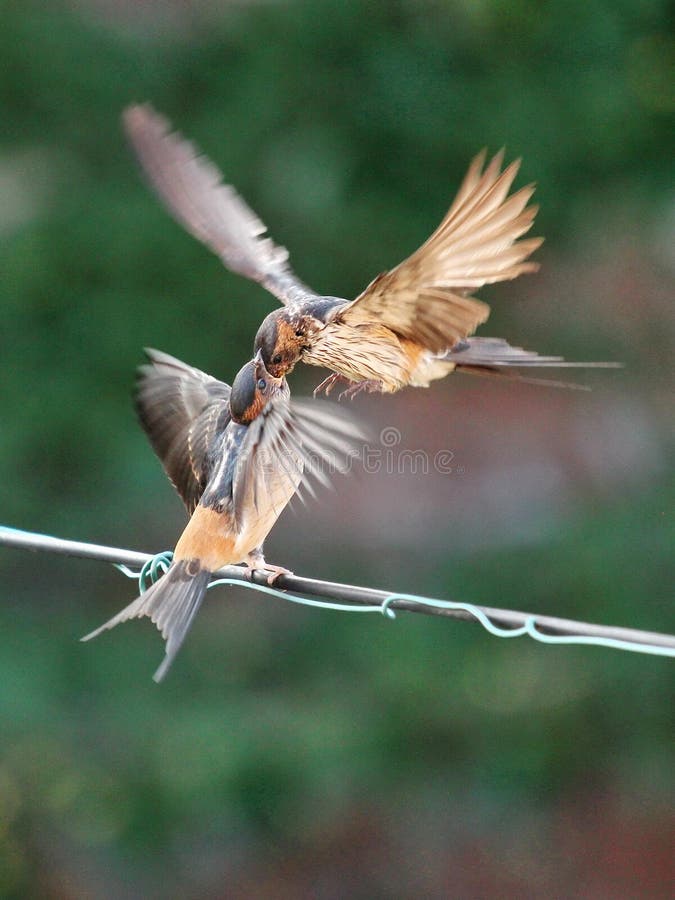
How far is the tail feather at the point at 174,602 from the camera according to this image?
2.10 metres

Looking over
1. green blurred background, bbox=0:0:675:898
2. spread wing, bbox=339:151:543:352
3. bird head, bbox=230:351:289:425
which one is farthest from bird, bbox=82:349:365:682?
green blurred background, bbox=0:0:675:898

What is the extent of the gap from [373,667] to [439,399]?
1.80 m

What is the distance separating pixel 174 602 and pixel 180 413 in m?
0.37

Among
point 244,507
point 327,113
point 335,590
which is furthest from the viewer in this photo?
point 327,113

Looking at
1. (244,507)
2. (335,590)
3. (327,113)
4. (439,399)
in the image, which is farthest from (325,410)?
(439,399)

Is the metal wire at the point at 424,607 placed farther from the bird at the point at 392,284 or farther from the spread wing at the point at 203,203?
the spread wing at the point at 203,203

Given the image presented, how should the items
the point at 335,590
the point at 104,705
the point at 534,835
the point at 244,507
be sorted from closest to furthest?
the point at 335,590
the point at 244,507
the point at 104,705
the point at 534,835

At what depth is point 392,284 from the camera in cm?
170

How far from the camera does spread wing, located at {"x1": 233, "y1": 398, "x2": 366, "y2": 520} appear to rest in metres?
1.67

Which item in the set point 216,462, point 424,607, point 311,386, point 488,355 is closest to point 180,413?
point 216,462

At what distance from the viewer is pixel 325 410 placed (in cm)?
177

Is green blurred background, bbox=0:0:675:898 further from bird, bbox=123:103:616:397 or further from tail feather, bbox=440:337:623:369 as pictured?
tail feather, bbox=440:337:623:369

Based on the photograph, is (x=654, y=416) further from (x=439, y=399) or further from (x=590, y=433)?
(x=439, y=399)

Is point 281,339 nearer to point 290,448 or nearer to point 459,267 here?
point 290,448
